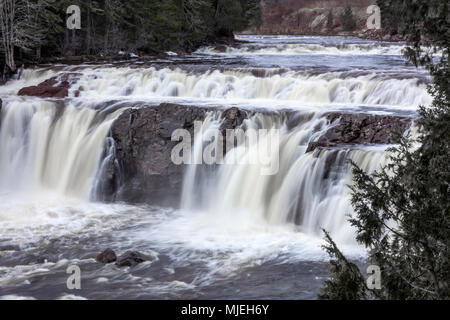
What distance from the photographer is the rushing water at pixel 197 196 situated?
8666mm

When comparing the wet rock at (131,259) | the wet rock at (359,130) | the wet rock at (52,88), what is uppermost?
the wet rock at (52,88)

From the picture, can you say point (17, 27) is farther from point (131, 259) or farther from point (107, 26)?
point (131, 259)

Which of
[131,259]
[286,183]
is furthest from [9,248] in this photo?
[286,183]

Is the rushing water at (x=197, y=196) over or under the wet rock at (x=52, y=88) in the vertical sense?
under

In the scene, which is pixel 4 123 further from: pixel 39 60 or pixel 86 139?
pixel 39 60

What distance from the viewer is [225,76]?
60.0ft

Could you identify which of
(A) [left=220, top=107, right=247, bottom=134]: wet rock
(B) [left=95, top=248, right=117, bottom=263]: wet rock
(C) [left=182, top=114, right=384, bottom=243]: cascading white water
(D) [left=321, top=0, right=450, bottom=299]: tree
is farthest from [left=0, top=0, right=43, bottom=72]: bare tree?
(D) [left=321, top=0, right=450, bottom=299]: tree

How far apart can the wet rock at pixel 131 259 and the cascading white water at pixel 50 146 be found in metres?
4.57

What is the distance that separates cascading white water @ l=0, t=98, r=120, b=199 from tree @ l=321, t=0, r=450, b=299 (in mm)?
9812

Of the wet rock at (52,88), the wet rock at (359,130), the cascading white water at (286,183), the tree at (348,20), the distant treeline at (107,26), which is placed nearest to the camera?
the cascading white water at (286,183)

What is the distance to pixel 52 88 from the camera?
18.0 metres

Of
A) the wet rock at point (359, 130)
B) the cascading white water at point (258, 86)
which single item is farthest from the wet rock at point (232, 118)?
the cascading white water at point (258, 86)

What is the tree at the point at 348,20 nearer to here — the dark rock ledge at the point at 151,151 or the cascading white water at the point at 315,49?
the cascading white water at the point at 315,49
